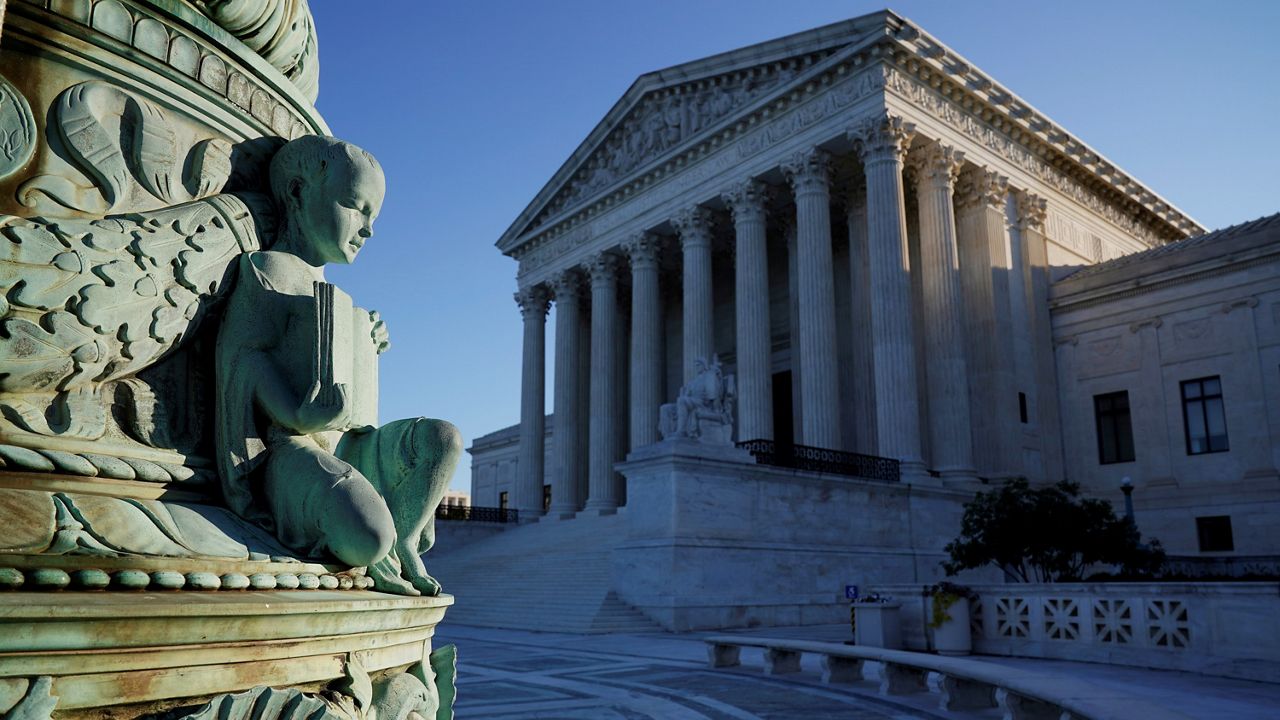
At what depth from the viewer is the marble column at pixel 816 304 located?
2967cm

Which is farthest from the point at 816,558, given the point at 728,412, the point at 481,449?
the point at 481,449

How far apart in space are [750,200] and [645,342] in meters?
7.36

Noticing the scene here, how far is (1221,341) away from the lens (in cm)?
3066

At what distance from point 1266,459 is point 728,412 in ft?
56.7

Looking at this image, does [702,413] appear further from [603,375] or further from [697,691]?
[603,375]

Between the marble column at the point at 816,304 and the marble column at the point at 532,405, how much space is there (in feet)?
53.4

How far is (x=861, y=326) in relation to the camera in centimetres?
3388

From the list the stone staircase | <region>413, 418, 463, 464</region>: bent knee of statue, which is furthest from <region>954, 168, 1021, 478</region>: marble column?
<region>413, 418, 463, 464</region>: bent knee of statue

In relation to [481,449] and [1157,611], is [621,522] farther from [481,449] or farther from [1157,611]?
[481,449]

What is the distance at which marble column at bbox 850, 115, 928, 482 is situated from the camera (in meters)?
28.5

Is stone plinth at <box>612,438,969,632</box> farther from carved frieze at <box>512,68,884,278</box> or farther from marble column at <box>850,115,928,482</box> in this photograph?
carved frieze at <box>512,68,884,278</box>

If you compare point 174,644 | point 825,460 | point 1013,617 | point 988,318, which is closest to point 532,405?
point 825,460

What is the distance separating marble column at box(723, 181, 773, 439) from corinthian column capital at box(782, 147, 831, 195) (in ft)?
6.91

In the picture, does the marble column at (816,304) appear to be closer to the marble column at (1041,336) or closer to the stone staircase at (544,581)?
the stone staircase at (544,581)
